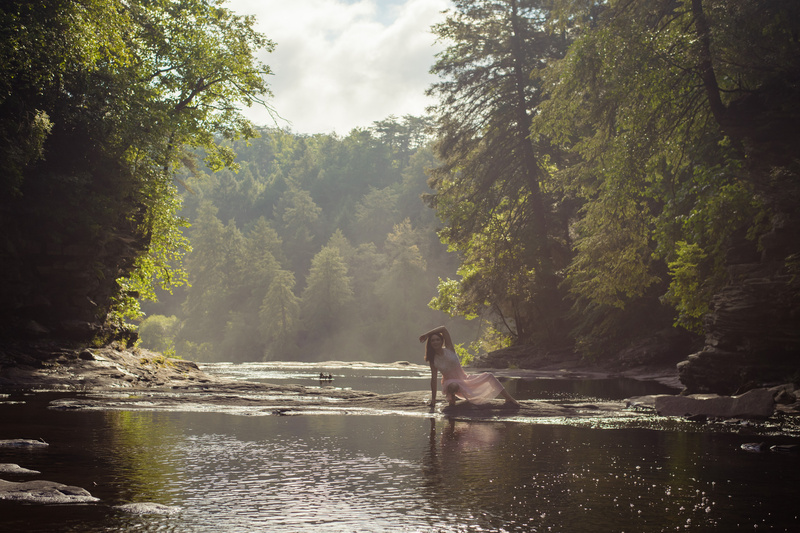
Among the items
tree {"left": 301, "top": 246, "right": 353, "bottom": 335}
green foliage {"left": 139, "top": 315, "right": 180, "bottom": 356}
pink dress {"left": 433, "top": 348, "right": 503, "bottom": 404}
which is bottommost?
pink dress {"left": 433, "top": 348, "right": 503, "bottom": 404}

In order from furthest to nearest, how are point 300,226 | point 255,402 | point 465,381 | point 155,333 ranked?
1. point 300,226
2. point 155,333
3. point 255,402
4. point 465,381

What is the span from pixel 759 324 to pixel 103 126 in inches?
780

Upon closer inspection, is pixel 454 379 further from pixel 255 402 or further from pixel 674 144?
pixel 674 144

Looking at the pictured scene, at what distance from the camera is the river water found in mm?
5445

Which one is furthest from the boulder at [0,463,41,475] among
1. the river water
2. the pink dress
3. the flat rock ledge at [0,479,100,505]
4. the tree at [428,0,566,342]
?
the tree at [428,0,566,342]

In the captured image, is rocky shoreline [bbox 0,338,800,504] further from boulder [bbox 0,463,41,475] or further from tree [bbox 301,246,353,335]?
tree [bbox 301,246,353,335]

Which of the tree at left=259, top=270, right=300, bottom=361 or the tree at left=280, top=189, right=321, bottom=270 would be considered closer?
the tree at left=259, top=270, right=300, bottom=361

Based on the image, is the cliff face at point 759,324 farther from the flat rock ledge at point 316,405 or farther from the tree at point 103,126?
the tree at point 103,126

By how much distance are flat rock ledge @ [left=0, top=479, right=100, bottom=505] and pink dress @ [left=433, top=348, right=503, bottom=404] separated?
853 centimetres

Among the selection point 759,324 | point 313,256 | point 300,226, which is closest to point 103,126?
point 759,324

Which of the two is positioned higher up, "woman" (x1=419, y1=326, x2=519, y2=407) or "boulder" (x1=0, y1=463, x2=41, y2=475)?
"woman" (x1=419, y1=326, x2=519, y2=407)

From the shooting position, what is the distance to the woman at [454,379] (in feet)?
44.7

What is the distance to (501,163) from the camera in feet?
120

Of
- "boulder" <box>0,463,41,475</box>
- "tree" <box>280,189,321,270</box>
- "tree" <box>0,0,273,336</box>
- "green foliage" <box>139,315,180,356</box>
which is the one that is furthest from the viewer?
"tree" <box>280,189,321,270</box>
